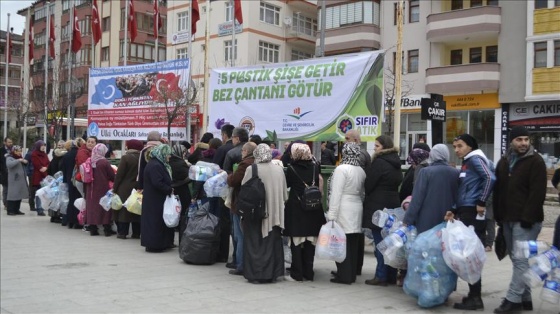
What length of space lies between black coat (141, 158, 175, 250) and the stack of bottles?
5.68 metres

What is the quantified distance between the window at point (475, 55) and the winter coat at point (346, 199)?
85.4 ft

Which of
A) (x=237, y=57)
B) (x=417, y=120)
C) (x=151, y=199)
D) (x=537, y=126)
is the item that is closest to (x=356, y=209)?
(x=151, y=199)

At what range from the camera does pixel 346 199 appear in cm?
715

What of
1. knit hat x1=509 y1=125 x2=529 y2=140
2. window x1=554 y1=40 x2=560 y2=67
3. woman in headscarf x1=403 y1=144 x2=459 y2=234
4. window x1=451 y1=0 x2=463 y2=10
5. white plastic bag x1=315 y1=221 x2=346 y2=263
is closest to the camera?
knit hat x1=509 y1=125 x2=529 y2=140

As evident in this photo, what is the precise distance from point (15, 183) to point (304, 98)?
27.6 ft

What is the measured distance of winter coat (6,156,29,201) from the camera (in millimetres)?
14406

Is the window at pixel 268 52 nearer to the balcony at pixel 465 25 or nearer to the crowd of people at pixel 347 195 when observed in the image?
the balcony at pixel 465 25

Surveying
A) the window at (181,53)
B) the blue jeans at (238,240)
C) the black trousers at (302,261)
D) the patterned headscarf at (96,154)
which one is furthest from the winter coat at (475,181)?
the window at (181,53)

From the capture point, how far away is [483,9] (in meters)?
29.0

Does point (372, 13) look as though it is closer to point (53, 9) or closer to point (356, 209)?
point (356, 209)

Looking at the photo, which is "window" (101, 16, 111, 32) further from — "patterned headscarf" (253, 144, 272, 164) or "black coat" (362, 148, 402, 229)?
"black coat" (362, 148, 402, 229)

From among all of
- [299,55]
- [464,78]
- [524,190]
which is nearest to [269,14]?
[299,55]

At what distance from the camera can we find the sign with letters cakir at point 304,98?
394 inches

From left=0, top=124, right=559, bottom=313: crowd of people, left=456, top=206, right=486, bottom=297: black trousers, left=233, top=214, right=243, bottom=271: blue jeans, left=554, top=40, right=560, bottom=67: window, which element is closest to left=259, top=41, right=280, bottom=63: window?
left=554, top=40, right=560, bottom=67: window
